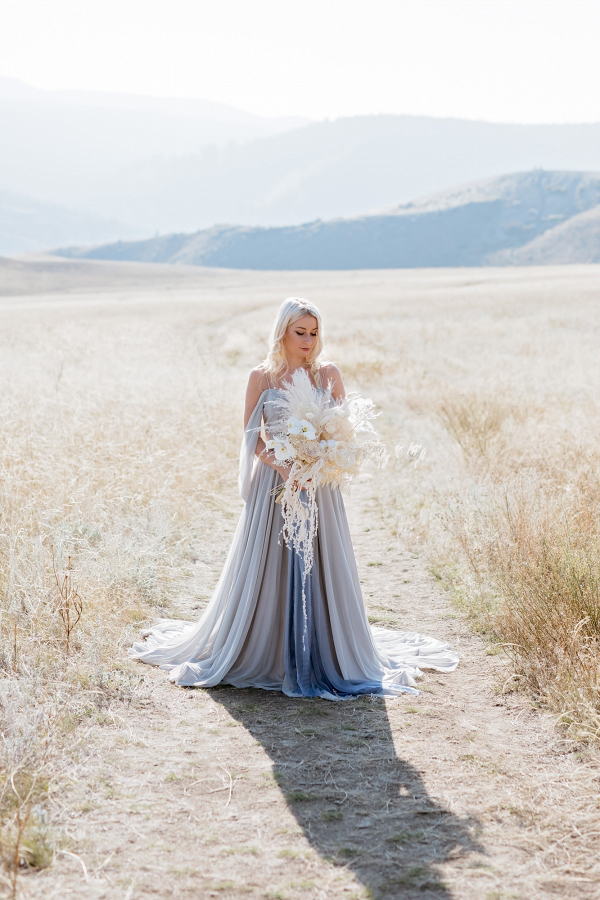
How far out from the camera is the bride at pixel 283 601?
477 centimetres

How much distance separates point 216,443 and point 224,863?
7786 mm

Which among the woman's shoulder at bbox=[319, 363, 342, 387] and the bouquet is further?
the woman's shoulder at bbox=[319, 363, 342, 387]

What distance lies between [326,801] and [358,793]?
0.16 meters

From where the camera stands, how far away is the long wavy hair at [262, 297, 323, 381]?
15.5 ft

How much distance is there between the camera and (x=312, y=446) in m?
4.41

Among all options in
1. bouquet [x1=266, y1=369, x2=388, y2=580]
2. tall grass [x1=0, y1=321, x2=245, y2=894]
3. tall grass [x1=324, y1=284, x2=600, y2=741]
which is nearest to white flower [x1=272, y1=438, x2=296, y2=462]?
bouquet [x1=266, y1=369, x2=388, y2=580]

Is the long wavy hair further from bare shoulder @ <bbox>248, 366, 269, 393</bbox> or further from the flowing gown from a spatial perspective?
the flowing gown

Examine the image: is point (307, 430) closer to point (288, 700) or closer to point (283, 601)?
point (283, 601)

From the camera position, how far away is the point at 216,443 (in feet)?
34.8

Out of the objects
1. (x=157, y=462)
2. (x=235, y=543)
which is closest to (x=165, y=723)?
(x=235, y=543)

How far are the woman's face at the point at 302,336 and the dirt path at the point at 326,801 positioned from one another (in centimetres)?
205

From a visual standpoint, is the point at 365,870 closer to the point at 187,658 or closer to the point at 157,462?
the point at 187,658

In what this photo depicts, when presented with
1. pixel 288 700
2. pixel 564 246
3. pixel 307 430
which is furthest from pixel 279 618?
pixel 564 246

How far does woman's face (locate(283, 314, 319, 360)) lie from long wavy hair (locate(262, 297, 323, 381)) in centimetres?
2
